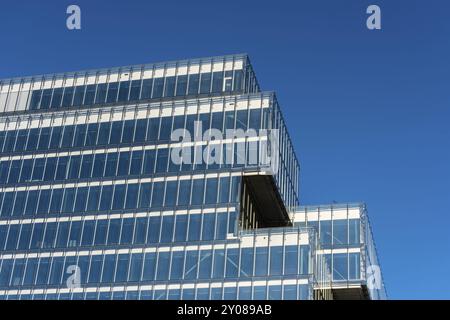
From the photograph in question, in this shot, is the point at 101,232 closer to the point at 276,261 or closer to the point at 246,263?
the point at 246,263

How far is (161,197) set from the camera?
2918 inches

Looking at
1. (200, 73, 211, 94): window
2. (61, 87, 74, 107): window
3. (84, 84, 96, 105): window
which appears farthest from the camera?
(61, 87, 74, 107): window

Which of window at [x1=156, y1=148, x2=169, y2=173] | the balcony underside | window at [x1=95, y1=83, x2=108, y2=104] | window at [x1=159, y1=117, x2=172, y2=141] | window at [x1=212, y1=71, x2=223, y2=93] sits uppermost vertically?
window at [x1=95, y1=83, x2=108, y2=104]

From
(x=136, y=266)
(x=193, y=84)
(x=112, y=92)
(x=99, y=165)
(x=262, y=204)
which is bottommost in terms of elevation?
(x=136, y=266)

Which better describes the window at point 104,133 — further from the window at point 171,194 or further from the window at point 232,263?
the window at point 232,263

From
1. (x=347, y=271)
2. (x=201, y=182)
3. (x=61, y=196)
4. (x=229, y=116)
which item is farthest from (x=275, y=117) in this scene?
(x=61, y=196)

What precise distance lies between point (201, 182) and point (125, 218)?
28.4ft

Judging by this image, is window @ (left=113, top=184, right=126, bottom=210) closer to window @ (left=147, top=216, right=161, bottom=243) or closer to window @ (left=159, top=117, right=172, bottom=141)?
window @ (left=147, top=216, right=161, bottom=243)

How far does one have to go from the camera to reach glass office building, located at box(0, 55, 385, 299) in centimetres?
6838

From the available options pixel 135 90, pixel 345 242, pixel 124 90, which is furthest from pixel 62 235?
pixel 345 242

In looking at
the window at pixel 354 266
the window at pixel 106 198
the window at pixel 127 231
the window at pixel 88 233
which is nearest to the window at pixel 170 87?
the window at pixel 106 198

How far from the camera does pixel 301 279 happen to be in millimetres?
65688

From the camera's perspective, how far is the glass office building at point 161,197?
224ft

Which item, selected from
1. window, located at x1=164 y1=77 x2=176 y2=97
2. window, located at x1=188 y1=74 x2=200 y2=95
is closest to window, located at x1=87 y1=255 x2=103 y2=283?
window, located at x1=164 y1=77 x2=176 y2=97
